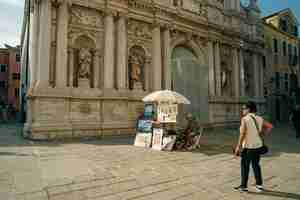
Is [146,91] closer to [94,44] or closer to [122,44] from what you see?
[122,44]

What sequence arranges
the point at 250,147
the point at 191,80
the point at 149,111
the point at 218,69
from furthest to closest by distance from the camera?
Result: the point at 218,69 → the point at 191,80 → the point at 149,111 → the point at 250,147

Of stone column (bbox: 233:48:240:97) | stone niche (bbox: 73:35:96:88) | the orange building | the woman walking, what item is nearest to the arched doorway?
stone column (bbox: 233:48:240:97)

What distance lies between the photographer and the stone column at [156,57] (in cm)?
1521

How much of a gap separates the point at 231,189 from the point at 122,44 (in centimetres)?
1128

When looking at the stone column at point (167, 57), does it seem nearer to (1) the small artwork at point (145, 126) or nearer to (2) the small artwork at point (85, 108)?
(2) the small artwork at point (85, 108)

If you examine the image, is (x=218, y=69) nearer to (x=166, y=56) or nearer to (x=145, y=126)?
(x=166, y=56)

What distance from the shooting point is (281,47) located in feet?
92.8

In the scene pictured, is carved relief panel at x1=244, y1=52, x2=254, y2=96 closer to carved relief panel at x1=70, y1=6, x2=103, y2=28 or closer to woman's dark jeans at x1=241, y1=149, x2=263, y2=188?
carved relief panel at x1=70, y1=6, x2=103, y2=28

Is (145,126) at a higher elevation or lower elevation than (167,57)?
lower

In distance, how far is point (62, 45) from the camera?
39.2 ft

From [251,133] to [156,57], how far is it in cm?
1193

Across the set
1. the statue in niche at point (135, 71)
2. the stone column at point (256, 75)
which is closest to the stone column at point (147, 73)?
the statue in niche at point (135, 71)

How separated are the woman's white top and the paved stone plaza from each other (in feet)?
2.88

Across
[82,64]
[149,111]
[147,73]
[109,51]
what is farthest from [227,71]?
[82,64]
